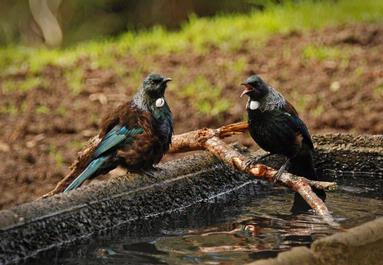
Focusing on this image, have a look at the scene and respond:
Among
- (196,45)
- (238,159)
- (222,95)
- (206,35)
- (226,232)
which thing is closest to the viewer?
(226,232)

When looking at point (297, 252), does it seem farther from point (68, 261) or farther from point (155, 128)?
point (155, 128)

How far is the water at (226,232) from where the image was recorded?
185 inches

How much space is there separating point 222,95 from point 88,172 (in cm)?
397

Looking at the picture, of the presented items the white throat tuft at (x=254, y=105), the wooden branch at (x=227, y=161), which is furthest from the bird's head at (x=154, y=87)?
the white throat tuft at (x=254, y=105)

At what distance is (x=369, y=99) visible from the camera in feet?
29.1

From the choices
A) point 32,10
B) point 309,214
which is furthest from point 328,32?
point 309,214

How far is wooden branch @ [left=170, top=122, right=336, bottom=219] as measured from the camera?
512cm

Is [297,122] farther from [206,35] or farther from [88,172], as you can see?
[206,35]

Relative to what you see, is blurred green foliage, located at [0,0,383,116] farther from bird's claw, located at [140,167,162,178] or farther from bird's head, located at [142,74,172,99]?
bird's claw, located at [140,167,162,178]

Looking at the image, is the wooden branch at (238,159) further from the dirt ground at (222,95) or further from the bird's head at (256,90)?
the dirt ground at (222,95)

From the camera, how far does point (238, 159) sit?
5602 mm

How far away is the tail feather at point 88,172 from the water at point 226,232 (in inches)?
17.3

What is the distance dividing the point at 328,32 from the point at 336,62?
116 centimetres

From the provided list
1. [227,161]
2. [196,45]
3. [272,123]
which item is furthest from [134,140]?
[196,45]
